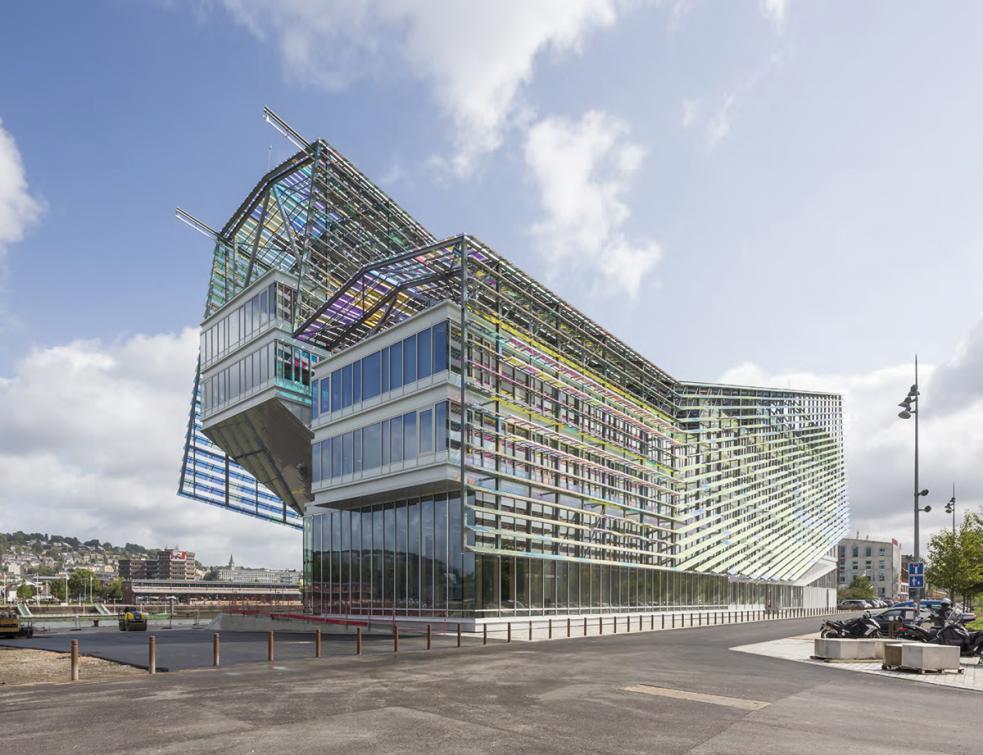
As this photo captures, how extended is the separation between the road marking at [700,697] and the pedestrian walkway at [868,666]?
21.1ft

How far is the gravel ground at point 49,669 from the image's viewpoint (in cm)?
1794

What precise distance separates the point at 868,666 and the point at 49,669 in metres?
22.9

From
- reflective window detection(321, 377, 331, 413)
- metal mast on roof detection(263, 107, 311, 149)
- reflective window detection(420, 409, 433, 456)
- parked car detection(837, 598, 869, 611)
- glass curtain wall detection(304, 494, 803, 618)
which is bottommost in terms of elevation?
parked car detection(837, 598, 869, 611)

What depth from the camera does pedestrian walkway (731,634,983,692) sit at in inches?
734

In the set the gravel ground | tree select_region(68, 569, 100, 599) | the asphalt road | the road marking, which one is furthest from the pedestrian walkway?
tree select_region(68, 569, 100, 599)

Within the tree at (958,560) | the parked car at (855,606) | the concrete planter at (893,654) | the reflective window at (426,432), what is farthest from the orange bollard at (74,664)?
the parked car at (855,606)

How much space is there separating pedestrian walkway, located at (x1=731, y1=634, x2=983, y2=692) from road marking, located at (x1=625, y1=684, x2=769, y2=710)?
6426 mm

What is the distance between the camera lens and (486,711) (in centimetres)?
1317

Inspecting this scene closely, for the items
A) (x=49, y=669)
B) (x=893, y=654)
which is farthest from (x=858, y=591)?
(x=49, y=669)

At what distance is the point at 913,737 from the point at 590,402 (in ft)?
126

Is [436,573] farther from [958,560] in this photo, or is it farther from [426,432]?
[958,560]

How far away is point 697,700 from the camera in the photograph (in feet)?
48.7

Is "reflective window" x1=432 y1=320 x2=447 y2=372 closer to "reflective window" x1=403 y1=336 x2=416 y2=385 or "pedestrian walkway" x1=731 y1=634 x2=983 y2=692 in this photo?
"reflective window" x1=403 y1=336 x2=416 y2=385

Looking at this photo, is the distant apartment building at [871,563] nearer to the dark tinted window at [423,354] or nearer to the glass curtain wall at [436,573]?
the glass curtain wall at [436,573]
